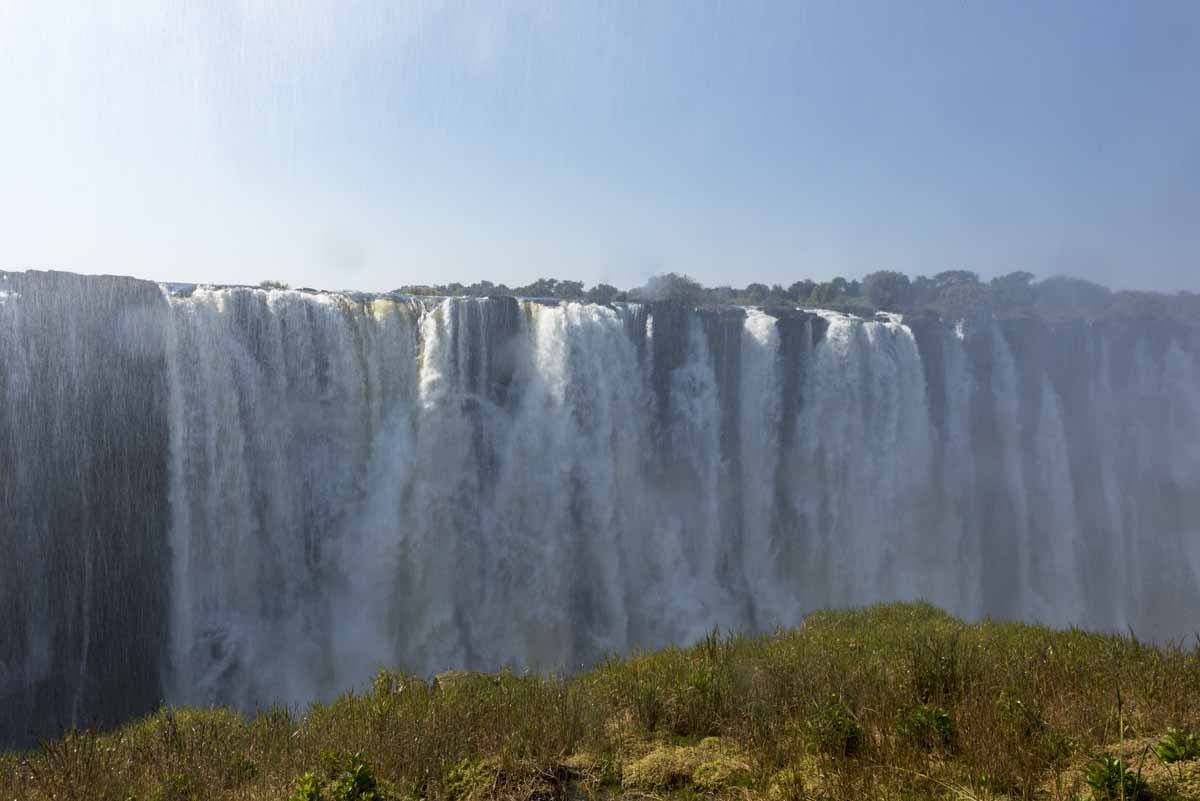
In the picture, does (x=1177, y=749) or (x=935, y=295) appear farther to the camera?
(x=935, y=295)

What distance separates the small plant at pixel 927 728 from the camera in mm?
4633

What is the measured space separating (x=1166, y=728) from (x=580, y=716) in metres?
3.60

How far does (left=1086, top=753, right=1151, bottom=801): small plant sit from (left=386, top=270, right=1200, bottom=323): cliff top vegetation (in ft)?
87.9

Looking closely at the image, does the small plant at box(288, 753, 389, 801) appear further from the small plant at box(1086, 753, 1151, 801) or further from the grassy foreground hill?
the small plant at box(1086, 753, 1151, 801)

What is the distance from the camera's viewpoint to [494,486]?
61.6 ft

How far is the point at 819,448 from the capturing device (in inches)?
950

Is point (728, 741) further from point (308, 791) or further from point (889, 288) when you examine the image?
point (889, 288)

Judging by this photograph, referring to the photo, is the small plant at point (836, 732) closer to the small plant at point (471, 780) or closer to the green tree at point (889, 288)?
the small plant at point (471, 780)

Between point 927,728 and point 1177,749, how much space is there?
1.26 metres

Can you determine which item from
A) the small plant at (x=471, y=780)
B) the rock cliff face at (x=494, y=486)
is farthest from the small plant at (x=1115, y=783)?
the rock cliff face at (x=494, y=486)

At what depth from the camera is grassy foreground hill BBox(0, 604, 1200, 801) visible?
164 inches

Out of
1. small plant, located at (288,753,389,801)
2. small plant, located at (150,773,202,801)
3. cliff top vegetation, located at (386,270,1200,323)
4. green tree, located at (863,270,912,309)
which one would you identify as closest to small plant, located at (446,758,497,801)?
small plant, located at (288,753,389,801)

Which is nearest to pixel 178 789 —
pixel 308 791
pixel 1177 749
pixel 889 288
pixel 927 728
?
pixel 308 791

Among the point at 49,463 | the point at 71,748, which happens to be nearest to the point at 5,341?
the point at 49,463
